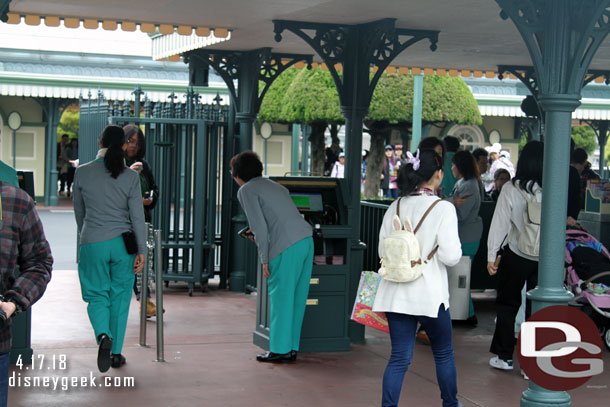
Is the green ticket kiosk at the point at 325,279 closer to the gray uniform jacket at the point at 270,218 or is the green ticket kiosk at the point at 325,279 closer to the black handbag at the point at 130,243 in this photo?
the gray uniform jacket at the point at 270,218

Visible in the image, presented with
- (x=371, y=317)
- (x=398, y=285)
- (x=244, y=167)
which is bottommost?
(x=371, y=317)

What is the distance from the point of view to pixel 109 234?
19.7 feet

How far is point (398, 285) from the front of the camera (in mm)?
4781

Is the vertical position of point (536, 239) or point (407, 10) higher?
point (407, 10)

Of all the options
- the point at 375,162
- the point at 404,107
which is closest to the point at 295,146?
the point at 375,162

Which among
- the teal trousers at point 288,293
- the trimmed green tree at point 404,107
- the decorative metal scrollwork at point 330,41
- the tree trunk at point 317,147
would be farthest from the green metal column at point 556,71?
the tree trunk at point 317,147

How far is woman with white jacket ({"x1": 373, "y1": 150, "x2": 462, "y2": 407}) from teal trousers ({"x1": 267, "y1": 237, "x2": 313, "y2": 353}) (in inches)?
64.6

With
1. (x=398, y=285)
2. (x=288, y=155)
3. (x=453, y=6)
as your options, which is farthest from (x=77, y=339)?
(x=288, y=155)

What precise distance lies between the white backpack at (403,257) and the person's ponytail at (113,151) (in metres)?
2.26

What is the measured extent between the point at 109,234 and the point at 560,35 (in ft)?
10.6

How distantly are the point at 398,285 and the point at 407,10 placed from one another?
123 inches

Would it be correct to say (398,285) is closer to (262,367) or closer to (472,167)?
(262,367)

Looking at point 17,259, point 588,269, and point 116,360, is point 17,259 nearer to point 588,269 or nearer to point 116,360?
point 116,360

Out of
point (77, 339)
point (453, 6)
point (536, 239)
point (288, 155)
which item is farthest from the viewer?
point (288, 155)
